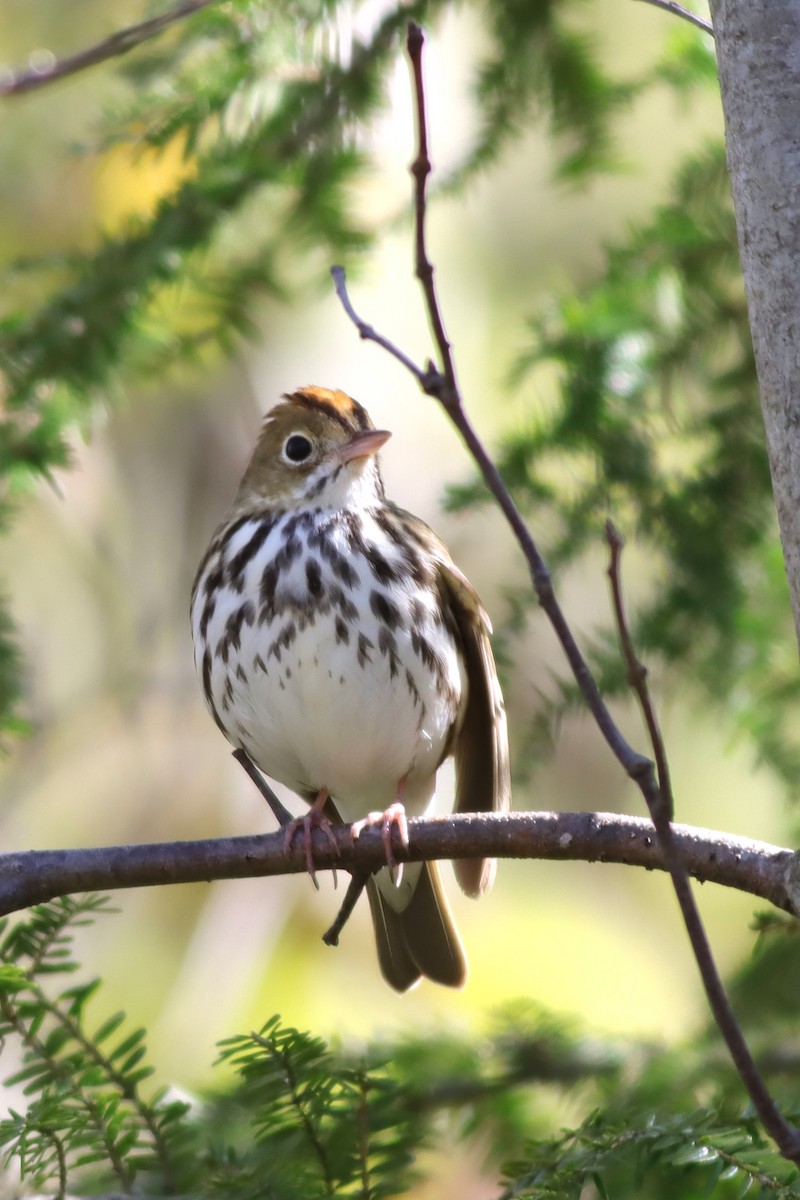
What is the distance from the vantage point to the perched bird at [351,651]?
2893mm

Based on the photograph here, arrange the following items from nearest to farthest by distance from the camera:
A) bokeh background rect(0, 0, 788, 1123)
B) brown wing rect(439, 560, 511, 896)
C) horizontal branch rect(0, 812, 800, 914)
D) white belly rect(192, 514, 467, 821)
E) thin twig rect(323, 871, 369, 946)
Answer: horizontal branch rect(0, 812, 800, 914) → thin twig rect(323, 871, 369, 946) → white belly rect(192, 514, 467, 821) → brown wing rect(439, 560, 511, 896) → bokeh background rect(0, 0, 788, 1123)

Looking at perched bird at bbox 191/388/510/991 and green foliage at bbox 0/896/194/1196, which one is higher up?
perched bird at bbox 191/388/510/991

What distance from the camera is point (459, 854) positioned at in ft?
6.85

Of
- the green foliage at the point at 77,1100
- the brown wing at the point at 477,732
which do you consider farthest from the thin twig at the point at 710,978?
the brown wing at the point at 477,732

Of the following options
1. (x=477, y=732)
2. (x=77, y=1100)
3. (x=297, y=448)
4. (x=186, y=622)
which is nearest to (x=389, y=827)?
(x=77, y=1100)

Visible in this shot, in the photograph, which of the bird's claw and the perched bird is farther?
the perched bird

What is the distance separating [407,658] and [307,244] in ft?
3.68

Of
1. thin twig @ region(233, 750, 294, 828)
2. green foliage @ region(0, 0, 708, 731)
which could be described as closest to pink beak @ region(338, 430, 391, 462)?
green foliage @ region(0, 0, 708, 731)

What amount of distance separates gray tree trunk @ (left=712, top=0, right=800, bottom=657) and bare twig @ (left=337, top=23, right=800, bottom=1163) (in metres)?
0.35

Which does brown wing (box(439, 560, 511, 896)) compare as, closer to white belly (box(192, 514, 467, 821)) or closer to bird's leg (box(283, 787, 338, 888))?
white belly (box(192, 514, 467, 821))

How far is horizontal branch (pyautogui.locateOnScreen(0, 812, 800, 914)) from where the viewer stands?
192 cm

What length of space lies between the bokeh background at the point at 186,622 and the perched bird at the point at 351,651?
1.25m

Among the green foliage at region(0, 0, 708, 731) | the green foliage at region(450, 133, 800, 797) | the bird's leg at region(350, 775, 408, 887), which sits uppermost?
the green foliage at region(0, 0, 708, 731)

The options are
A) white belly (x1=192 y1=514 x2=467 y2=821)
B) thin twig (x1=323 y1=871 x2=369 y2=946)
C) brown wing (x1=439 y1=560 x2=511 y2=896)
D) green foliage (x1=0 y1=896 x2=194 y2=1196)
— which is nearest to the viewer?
green foliage (x1=0 y1=896 x2=194 y2=1196)
